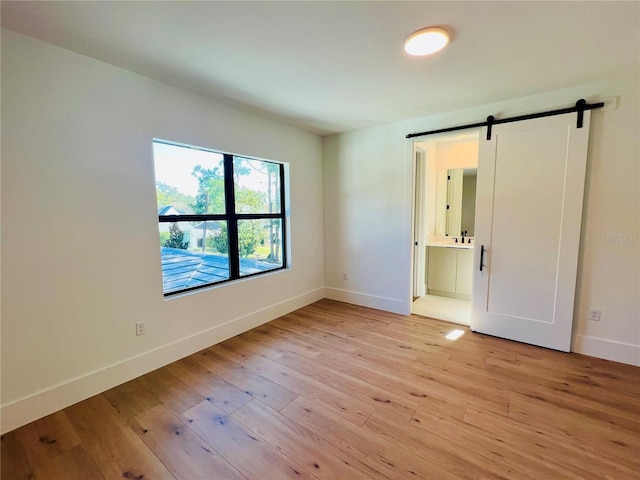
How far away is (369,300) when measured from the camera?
4027 mm

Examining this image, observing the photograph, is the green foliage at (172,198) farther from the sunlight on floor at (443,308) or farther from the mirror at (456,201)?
the mirror at (456,201)

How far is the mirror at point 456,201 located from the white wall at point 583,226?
1.46 meters

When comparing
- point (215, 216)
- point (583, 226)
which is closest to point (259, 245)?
point (215, 216)

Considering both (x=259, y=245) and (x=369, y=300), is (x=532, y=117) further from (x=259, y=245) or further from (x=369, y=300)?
(x=259, y=245)

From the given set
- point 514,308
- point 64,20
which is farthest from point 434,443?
point 64,20

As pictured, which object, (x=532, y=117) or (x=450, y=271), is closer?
(x=532, y=117)

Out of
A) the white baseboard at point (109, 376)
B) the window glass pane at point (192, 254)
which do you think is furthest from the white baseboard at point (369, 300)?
the window glass pane at point (192, 254)

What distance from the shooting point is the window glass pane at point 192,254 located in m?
2.63

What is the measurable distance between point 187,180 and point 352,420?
252 cm

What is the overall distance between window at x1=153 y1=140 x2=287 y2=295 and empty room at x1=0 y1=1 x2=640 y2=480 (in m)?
0.03

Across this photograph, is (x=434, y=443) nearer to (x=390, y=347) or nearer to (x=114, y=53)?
(x=390, y=347)

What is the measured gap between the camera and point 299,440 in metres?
1.69

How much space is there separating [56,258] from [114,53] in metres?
1.50

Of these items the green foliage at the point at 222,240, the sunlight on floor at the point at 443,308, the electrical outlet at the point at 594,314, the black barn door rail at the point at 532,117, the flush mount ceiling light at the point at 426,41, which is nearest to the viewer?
the flush mount ceiling light at the point at 426,41
